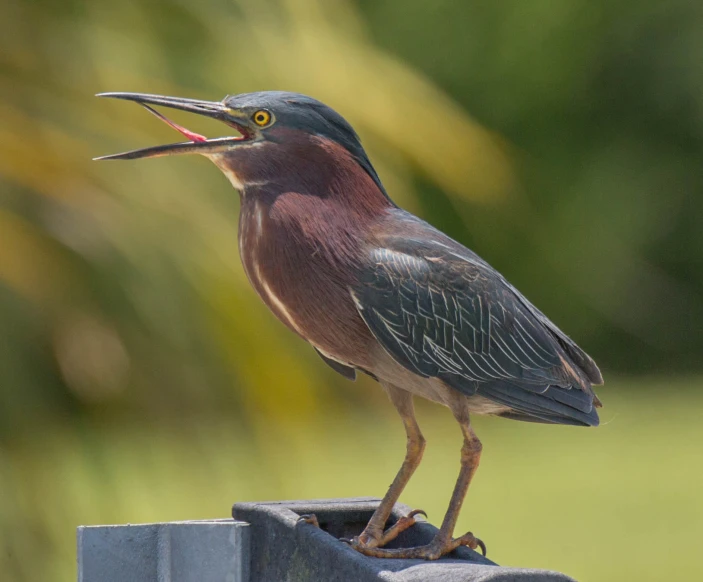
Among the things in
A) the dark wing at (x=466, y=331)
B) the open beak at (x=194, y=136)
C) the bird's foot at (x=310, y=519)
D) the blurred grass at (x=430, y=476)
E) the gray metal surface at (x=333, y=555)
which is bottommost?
the blurred grass at (x=430, y=476)

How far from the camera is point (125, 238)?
7.88 ft

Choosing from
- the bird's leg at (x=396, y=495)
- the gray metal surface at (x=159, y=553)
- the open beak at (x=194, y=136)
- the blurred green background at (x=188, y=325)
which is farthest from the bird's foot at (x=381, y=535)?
the blurred green background at (x=188, y=325)

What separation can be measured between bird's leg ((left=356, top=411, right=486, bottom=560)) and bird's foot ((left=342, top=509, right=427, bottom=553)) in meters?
0.02

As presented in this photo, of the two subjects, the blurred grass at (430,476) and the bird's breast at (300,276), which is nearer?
the bird's breast at (300,276)

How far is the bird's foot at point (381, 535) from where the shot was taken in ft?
4.51

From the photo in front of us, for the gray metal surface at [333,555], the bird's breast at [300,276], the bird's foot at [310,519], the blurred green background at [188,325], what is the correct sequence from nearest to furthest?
1. the gray metal surface at [333,555]
2. the bird's foot at [310,519]
3. the bird's breast at [300,276]
4. the blurred green background at [188,325]

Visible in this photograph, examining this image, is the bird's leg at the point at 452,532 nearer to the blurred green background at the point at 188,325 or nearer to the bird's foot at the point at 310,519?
the bird's foot at the point at 310,519

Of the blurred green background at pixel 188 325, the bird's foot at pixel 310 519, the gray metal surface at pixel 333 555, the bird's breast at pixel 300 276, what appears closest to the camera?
the gray metal surface at pixel 333 555

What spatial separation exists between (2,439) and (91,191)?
0.51m

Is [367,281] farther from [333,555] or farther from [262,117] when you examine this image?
[333,555]

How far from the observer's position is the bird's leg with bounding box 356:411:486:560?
4.42ft

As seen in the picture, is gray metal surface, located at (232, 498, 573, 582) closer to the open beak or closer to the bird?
the bird

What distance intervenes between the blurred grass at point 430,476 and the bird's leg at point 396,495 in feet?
0.91

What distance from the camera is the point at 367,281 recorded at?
4.66ft
